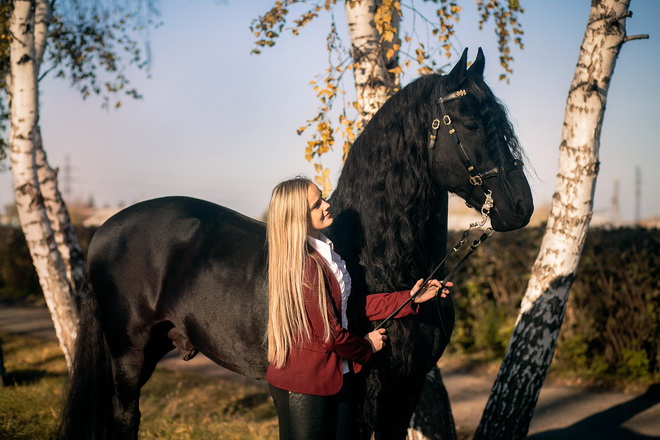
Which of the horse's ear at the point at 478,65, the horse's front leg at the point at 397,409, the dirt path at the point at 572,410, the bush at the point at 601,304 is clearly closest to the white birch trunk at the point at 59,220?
the dirt path at the point at 572,410

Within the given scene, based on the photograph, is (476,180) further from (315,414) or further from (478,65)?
(315,414)

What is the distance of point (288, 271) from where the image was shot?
233cm

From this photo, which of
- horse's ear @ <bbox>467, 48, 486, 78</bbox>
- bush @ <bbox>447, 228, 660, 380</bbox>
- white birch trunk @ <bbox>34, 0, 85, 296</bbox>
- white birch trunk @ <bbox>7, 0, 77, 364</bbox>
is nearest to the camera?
horse's ear @ <bbox>467, 48, 486, 78</bbox>

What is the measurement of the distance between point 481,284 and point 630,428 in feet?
9.59

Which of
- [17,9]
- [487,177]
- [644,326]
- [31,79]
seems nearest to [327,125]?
[487,177]

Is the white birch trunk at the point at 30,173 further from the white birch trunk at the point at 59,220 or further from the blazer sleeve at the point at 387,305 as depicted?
the blazer sleeve at the point at 387,305

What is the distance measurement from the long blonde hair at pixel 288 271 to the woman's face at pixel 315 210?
2cm

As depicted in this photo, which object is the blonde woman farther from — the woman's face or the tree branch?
the tree branch

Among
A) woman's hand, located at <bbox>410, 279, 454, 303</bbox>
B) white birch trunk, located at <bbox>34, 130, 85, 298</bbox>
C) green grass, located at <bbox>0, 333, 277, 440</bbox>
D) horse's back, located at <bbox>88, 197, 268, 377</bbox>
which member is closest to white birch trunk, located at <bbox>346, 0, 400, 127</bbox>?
horse's back, located at <bbox>88, 197, 268, 377</bbox>

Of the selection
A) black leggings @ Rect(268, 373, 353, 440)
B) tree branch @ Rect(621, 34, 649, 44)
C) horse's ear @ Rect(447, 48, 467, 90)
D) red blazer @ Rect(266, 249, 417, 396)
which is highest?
tree branch @ Rect(621, 34, 649, 44)

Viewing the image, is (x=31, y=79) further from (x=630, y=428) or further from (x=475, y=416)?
(x=630, y=428)

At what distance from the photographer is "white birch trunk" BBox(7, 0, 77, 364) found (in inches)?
212

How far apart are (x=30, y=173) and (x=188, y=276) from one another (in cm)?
313

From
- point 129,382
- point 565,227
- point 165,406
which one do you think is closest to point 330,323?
point 129,382
